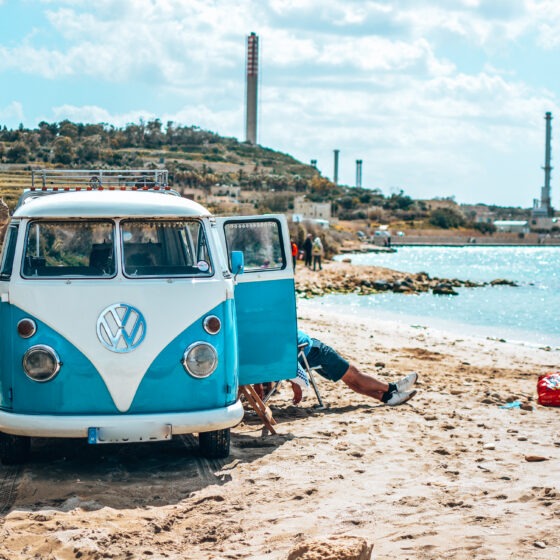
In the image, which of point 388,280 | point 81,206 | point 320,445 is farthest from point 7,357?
point 388,280

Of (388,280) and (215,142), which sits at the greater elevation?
(215,142)

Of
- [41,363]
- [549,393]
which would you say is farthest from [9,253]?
[549,393]

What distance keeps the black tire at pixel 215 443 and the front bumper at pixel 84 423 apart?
0.45 meters

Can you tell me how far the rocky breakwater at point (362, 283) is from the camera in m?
37.1

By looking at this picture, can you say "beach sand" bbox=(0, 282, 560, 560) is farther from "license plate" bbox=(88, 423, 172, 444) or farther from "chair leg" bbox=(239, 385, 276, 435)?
"license plate" bbox=(88, 423, 172, 444)

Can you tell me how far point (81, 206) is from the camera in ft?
24.3

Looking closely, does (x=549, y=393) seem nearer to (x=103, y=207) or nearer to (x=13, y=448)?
(x=103, y=207)

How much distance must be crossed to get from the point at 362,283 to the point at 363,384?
1221 inches

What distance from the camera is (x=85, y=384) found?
7.02 meters

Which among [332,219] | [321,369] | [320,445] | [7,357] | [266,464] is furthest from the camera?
[332,219]

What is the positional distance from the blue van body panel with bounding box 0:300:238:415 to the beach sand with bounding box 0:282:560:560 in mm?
536

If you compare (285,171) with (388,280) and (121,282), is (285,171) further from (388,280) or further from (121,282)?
(121,282)

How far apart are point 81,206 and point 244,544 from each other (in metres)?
2.99

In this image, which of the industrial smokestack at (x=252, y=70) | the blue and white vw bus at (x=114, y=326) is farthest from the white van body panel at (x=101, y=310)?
the industrial smokestack at (x=252, y=70)
